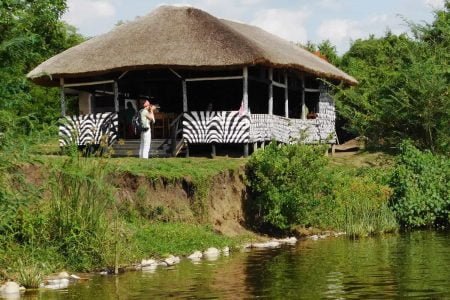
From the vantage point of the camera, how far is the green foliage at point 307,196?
17.8 meters

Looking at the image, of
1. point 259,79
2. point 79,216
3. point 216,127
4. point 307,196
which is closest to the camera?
point 79,216

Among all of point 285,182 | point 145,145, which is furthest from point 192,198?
point 145,145

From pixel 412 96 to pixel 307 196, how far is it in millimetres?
7532

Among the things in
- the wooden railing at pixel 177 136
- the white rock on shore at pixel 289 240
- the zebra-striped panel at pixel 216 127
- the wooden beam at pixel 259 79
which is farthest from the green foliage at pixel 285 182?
the wooden beam at pixel 259 79

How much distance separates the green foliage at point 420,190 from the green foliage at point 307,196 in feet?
1.61

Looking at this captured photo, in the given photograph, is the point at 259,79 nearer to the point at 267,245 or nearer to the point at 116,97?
the point at 116,97

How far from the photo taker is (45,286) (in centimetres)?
1183

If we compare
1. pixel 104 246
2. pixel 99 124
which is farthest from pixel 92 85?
pixel 104 246

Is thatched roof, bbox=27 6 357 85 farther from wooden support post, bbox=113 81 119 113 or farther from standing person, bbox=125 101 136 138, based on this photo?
standing person, bbox=125 101 136 138

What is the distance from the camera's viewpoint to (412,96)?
24.0 metres

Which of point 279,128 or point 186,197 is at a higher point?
point 279,128

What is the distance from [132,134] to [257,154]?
7674 millimetres

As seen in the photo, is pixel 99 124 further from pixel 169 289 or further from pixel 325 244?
pixel 169 289

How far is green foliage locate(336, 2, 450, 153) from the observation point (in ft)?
77.5
